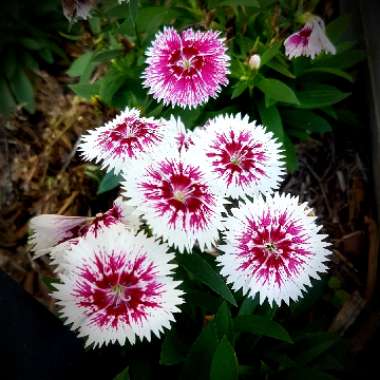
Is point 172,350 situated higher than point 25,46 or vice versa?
point 25,46

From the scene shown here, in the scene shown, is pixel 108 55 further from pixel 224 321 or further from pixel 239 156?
pixel 224 321

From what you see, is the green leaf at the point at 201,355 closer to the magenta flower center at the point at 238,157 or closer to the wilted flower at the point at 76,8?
the magenta flower center at the point at 238,157

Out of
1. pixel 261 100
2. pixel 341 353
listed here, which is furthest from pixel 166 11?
pixel 341 353

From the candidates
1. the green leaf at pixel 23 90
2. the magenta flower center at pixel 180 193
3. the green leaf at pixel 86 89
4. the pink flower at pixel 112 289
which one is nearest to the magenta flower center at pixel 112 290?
the pink flower at pixel 112 289

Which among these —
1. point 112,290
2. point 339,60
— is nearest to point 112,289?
point 112,290

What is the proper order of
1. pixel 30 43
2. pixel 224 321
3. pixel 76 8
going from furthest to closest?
pixel 30 43 → pixel 76 8 → pixel 224 321

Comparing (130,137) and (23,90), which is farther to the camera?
(23,90)

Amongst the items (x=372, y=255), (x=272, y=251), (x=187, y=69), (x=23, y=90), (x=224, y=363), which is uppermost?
(x=23, y=90)
